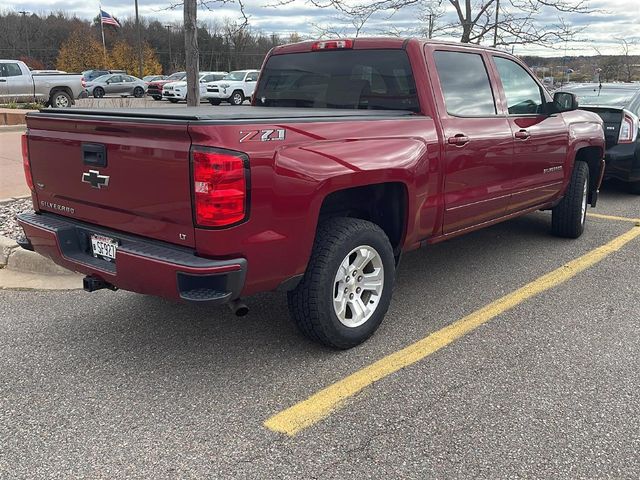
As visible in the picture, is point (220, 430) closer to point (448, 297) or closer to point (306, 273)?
point (306, 273)

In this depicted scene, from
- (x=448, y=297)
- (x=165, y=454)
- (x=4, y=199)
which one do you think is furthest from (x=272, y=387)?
(x=4, y=199)

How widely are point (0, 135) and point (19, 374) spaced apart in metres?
11.3

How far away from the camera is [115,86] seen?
3444cm

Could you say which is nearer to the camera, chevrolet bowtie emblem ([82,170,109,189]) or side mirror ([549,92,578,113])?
chevrolet bowtie emblem ([82,170,109,189])

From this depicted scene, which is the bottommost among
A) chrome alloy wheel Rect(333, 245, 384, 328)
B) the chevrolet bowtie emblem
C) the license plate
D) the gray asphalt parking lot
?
the gray asphalt parking lot

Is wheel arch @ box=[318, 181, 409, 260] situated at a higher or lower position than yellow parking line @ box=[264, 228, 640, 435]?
higher

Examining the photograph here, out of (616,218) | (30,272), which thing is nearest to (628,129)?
(616,218)

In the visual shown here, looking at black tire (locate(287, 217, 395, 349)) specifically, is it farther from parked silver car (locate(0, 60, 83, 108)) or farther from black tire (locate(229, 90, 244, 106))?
black tire (locate(229, 90, 244, 106))

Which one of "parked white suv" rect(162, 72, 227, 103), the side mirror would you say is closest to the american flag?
"parked white suv" rect(162, 72, 227, 103)

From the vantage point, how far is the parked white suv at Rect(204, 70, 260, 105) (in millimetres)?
27500

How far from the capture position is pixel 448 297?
4496 mm

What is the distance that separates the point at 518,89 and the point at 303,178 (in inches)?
116

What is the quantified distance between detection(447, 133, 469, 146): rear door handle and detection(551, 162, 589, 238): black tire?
2302 mm

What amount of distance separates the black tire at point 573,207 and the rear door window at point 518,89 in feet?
3.46
